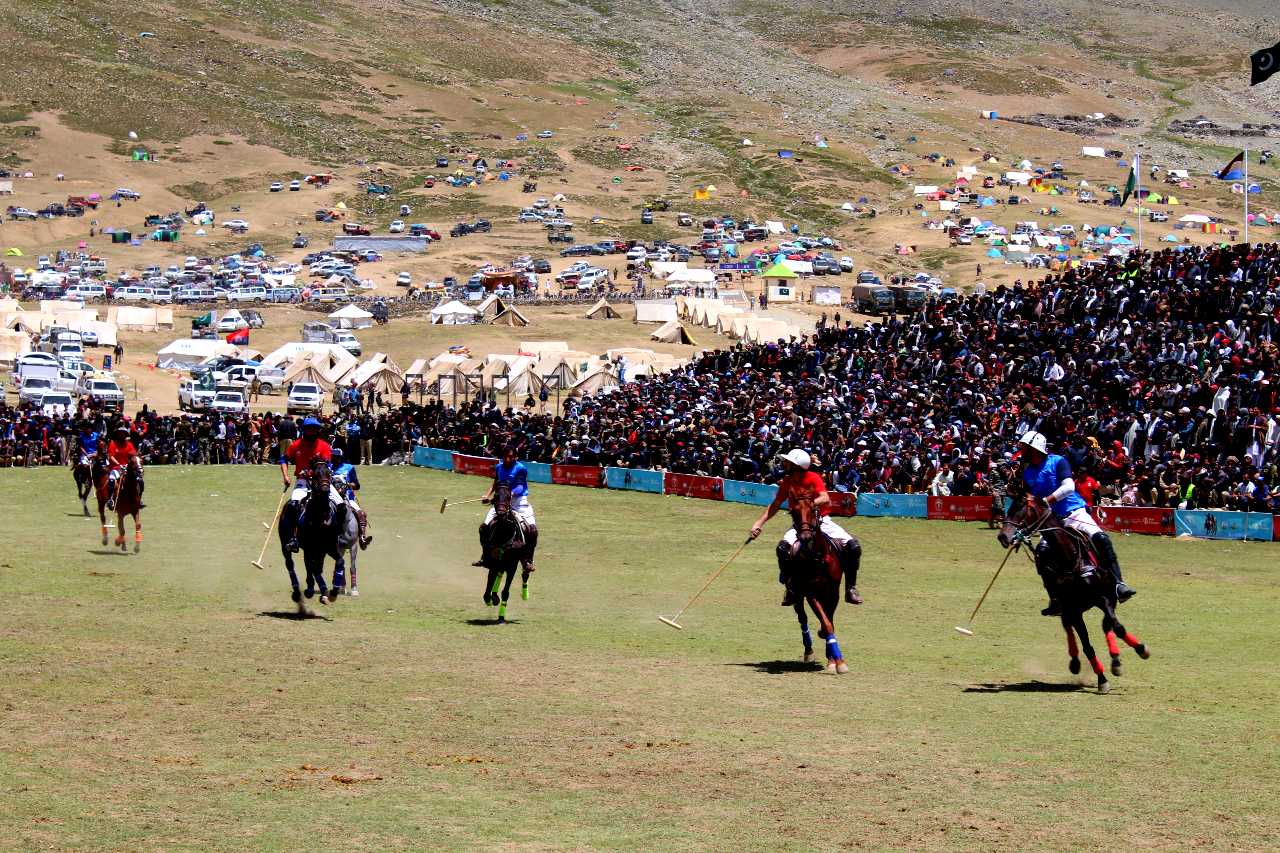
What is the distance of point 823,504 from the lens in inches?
768

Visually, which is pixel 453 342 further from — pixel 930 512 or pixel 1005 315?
pixel 930 512

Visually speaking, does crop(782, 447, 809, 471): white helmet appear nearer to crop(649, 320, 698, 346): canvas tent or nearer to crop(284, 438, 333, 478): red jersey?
crop(284, 438, 333, 478): red jersey

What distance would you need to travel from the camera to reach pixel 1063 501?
18.3m

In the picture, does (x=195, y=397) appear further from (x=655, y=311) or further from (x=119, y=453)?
(x=119, y=453)

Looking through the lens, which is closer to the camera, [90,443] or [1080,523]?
[1080,523]

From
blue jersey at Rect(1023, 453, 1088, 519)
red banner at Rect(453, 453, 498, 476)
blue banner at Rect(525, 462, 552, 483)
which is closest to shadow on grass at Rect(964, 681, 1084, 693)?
blue jersey at Rect(1023, 453, 1088, 519)

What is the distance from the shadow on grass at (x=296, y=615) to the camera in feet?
75.9

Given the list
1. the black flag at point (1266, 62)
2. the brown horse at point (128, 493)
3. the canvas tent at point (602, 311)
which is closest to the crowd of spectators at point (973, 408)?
the black flag at point (1266, 62)

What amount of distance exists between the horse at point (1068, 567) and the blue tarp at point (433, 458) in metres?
35.7

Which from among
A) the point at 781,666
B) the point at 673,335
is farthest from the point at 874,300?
the point at 781,666

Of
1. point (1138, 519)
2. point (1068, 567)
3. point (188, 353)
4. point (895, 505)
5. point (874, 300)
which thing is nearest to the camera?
point (1068, 567)

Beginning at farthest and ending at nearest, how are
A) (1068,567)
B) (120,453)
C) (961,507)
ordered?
(961,507) → (120,453) → (1068,567)

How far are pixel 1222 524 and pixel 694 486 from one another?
14.8 m

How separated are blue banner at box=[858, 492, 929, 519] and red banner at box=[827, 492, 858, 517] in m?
0.13
